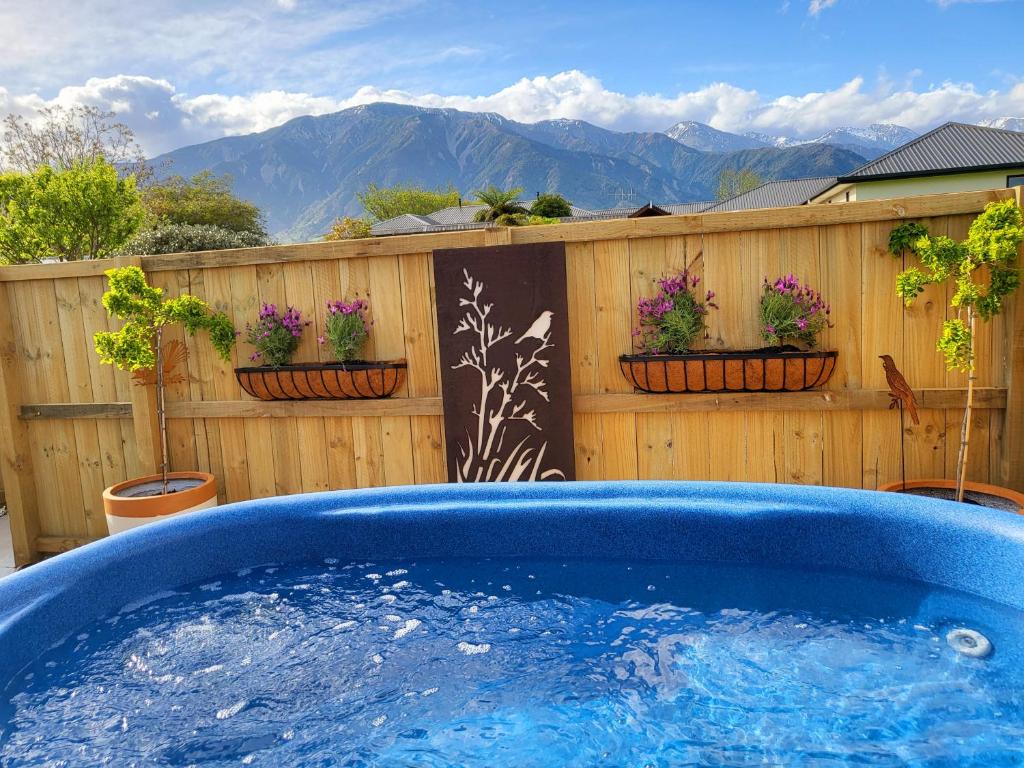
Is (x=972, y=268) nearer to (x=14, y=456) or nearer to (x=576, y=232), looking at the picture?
(x=576, y=232)

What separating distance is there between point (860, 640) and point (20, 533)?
415 cm

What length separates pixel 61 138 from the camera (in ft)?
75.3

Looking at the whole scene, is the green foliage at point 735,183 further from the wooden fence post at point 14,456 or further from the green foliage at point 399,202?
the wooden fence post at point 14,456

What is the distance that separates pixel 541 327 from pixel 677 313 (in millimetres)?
606

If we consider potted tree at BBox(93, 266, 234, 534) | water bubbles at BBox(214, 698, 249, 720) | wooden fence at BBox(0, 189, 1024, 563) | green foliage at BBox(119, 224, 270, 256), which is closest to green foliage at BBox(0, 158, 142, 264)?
green foliage at BBox(119, 224, 270, 256)

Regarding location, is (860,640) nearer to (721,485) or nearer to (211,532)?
(721,485)

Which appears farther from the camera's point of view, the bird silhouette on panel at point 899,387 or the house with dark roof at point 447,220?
the house with dark roof at point 447,220

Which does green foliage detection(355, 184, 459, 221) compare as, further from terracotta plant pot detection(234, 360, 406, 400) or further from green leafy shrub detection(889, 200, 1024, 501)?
green leafy shrub detection(889, 200, 1024, 501)

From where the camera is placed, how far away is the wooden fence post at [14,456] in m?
3.91

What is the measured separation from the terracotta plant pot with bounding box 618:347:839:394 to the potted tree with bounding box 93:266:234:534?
204 cm

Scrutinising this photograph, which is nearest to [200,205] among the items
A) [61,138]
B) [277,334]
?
[61,138]

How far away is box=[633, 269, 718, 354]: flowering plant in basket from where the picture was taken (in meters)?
3.09

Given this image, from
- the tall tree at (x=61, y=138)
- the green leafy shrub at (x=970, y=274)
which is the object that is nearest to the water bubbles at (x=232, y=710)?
the green leafy shrub at (x=970, y=274)

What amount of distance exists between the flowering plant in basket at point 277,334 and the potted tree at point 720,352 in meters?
1.59
